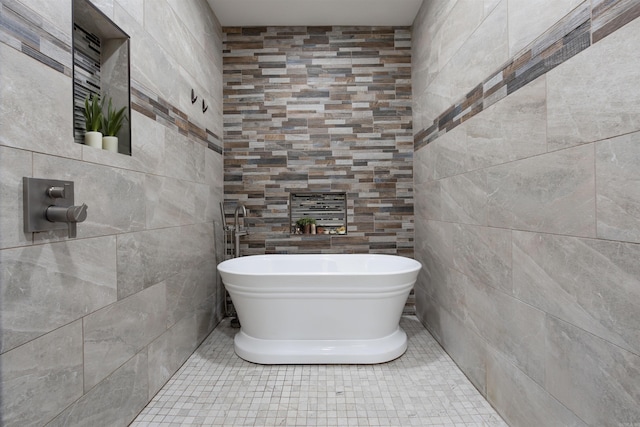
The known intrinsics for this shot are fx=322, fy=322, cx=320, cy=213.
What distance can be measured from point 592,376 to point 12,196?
1.97 m

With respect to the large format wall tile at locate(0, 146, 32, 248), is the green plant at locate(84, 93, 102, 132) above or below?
above

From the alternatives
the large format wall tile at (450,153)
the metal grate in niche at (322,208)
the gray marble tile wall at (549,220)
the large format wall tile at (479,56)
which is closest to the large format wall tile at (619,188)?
the gray marble tile wall at (549,220)

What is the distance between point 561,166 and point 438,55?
165 centimetres

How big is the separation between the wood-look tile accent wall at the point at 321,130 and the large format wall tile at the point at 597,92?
2.02 meters

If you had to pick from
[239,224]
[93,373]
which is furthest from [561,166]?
[239,224]

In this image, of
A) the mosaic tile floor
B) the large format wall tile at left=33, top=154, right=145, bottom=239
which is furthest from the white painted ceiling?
the mosaic tile floor

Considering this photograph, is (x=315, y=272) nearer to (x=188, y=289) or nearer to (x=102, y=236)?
Answer: (x=188, y=289)

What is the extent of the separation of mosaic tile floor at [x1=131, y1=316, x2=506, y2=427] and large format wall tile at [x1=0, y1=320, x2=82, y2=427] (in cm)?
59

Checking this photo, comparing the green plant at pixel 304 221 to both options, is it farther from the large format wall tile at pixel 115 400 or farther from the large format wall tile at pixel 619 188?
the large format wall tile at pixel 619 188

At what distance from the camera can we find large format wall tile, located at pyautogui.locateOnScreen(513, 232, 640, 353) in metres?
0.94

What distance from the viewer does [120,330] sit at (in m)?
1.54

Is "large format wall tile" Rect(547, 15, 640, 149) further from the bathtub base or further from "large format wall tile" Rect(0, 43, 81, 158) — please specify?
"large format wall tile" Rect(0, 43, 81, 158)

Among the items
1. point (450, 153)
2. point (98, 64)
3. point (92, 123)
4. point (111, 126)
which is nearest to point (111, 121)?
point (111, 126)

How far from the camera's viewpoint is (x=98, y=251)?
1403 mm
